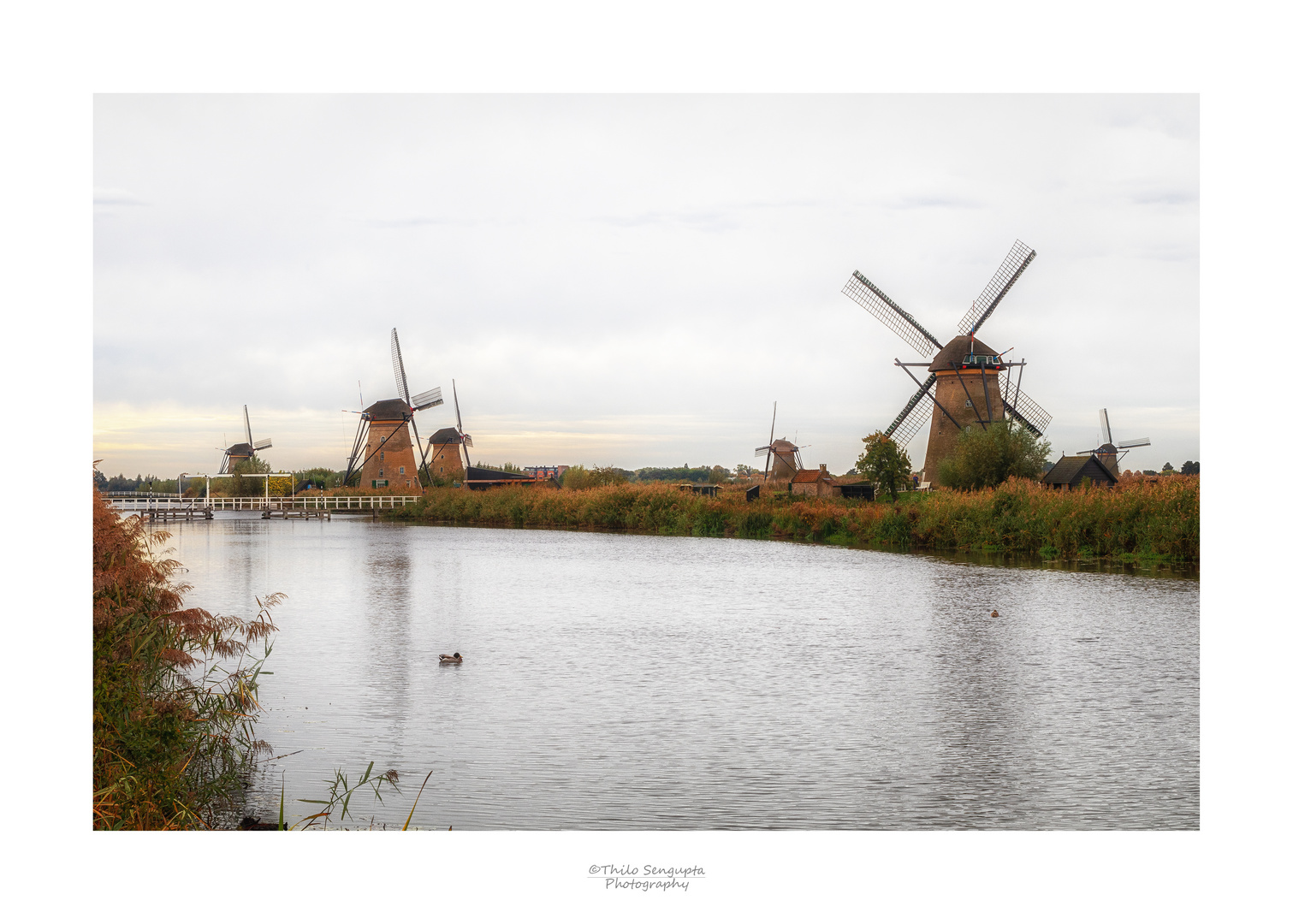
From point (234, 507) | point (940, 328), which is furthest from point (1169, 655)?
point (234, 507)

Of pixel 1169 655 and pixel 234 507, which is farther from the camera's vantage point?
pixel 234 507

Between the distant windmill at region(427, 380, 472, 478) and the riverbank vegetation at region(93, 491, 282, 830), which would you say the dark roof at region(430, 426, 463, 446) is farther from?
the riverbank vegetation at region(93, 491, 282, 830)

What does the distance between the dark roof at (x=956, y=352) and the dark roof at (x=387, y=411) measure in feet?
93.8

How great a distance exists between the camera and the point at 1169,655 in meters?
8.95

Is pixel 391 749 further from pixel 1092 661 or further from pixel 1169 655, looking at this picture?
pixel 1169 655

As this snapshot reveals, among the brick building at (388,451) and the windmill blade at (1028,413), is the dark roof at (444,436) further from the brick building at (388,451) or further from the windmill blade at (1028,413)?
the windmill blade at (1028,413)

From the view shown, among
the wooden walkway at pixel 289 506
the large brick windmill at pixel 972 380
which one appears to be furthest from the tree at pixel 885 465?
the wooden walkway at pixel 289 506

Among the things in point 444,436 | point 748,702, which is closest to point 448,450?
point 444,436

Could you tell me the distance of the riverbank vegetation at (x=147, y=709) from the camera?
14.9ft

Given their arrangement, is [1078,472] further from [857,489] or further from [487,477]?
[487,477]

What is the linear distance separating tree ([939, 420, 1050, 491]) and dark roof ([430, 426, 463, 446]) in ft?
114

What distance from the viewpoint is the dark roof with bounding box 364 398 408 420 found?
1940 inches

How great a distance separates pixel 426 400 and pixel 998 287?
Answer: 30.5 m
